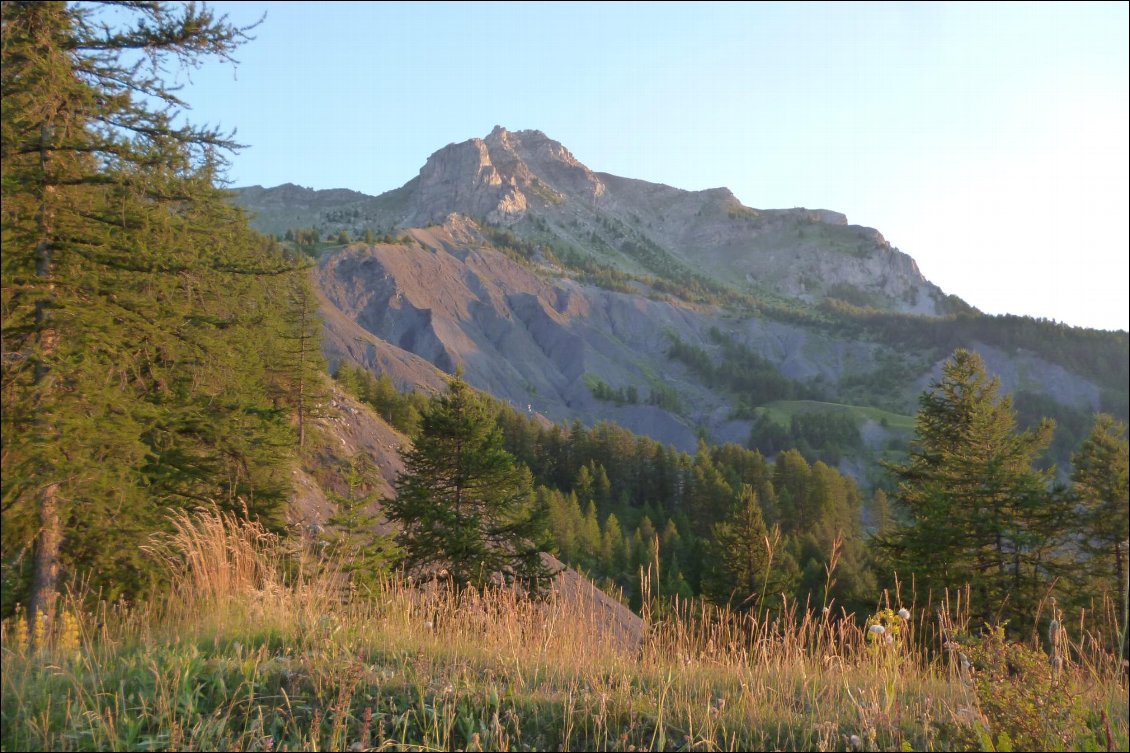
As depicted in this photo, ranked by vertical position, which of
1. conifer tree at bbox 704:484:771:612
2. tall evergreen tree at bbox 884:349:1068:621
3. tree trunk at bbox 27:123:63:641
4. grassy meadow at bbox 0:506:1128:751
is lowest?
conifer tree at bbox 704:484:771:612

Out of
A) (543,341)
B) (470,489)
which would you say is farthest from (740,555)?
(543,341)

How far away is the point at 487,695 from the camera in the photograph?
11.2ft

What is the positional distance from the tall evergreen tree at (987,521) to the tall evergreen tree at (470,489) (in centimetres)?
896

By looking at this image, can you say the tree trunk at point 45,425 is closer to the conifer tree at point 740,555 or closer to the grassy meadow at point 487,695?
the grassy meadow at point 487,695

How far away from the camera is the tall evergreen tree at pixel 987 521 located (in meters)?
12.7

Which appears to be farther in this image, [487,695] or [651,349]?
[651,349]

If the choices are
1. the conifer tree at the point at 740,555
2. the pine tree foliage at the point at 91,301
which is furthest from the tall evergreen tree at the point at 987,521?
the pine tree foliage at the point at 91,301

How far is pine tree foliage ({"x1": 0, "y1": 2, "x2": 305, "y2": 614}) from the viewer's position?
5.32 meters

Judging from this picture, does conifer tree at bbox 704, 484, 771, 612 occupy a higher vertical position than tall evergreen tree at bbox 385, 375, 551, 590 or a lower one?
lower

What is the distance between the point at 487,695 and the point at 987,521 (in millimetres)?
13033

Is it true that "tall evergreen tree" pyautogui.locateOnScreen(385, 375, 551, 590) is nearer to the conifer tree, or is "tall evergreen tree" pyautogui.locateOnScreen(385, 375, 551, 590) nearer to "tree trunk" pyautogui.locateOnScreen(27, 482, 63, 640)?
the conifer tree

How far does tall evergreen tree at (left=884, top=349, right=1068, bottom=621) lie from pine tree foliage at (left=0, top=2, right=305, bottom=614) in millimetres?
11065

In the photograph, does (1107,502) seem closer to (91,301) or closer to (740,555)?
(91,301)

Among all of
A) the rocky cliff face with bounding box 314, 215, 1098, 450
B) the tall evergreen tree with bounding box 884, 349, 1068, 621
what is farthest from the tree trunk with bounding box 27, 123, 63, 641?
the rocky cliff face with bounding box 314, 215, 1098, 450
